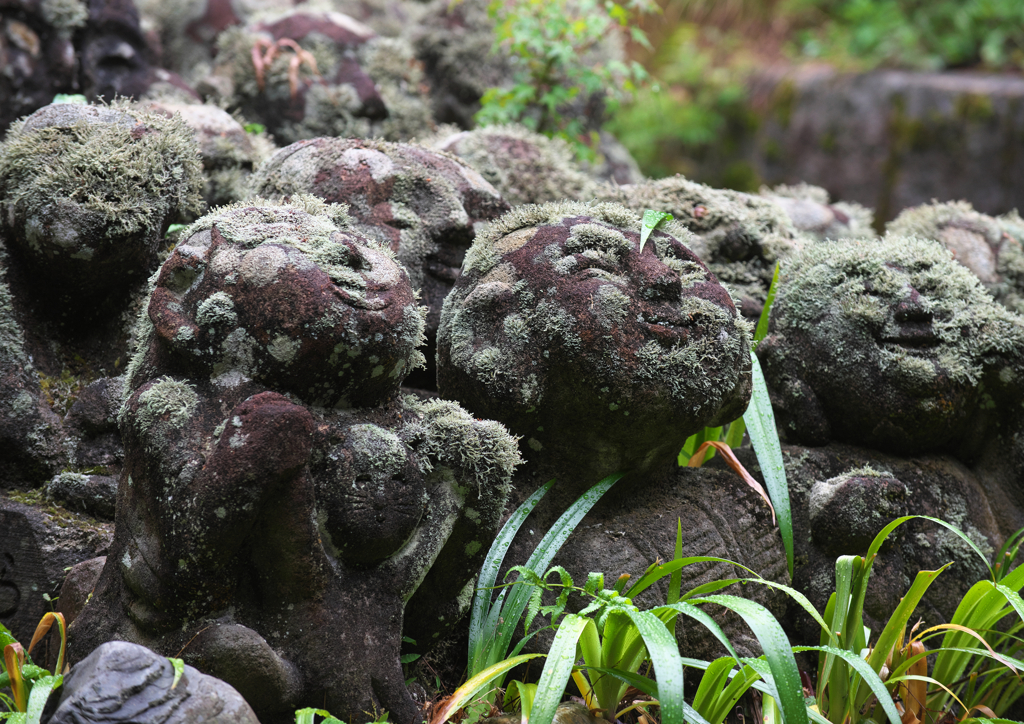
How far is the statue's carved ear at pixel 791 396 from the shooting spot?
280cm

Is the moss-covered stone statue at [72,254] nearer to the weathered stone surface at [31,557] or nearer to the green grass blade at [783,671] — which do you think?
the weathered stone surface at [31,557]

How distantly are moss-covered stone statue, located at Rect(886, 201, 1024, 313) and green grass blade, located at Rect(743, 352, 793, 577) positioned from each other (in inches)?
49.4

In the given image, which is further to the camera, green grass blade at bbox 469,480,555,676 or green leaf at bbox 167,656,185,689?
green grass blade at bbox 469,480,555,676

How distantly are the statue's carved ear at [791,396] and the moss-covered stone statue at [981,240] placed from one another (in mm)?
944

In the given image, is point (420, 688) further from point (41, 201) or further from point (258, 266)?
point (41, 201)

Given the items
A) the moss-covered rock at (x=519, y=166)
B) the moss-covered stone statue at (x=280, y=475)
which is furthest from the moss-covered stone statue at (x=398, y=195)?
the moss-covered stone statue at (x=280, y=475)

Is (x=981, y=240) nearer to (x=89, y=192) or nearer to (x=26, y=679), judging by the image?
(x=89, y=192)

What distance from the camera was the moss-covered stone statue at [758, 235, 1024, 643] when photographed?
263 centimetres

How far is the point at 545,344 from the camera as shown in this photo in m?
2.20


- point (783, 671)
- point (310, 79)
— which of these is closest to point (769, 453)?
point (783, 671)

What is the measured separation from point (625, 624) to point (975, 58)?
7979mm

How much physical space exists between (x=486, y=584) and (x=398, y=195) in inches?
47.9

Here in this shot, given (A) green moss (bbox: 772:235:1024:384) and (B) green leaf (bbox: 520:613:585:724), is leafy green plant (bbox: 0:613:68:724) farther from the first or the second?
(A) green moss (bbox: 772:235:1024:384)

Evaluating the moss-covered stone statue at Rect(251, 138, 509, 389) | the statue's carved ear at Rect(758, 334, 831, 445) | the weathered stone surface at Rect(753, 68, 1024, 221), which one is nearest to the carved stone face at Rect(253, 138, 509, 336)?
the moss-covered stone statue at Rect(251, 138, 509, 389)
